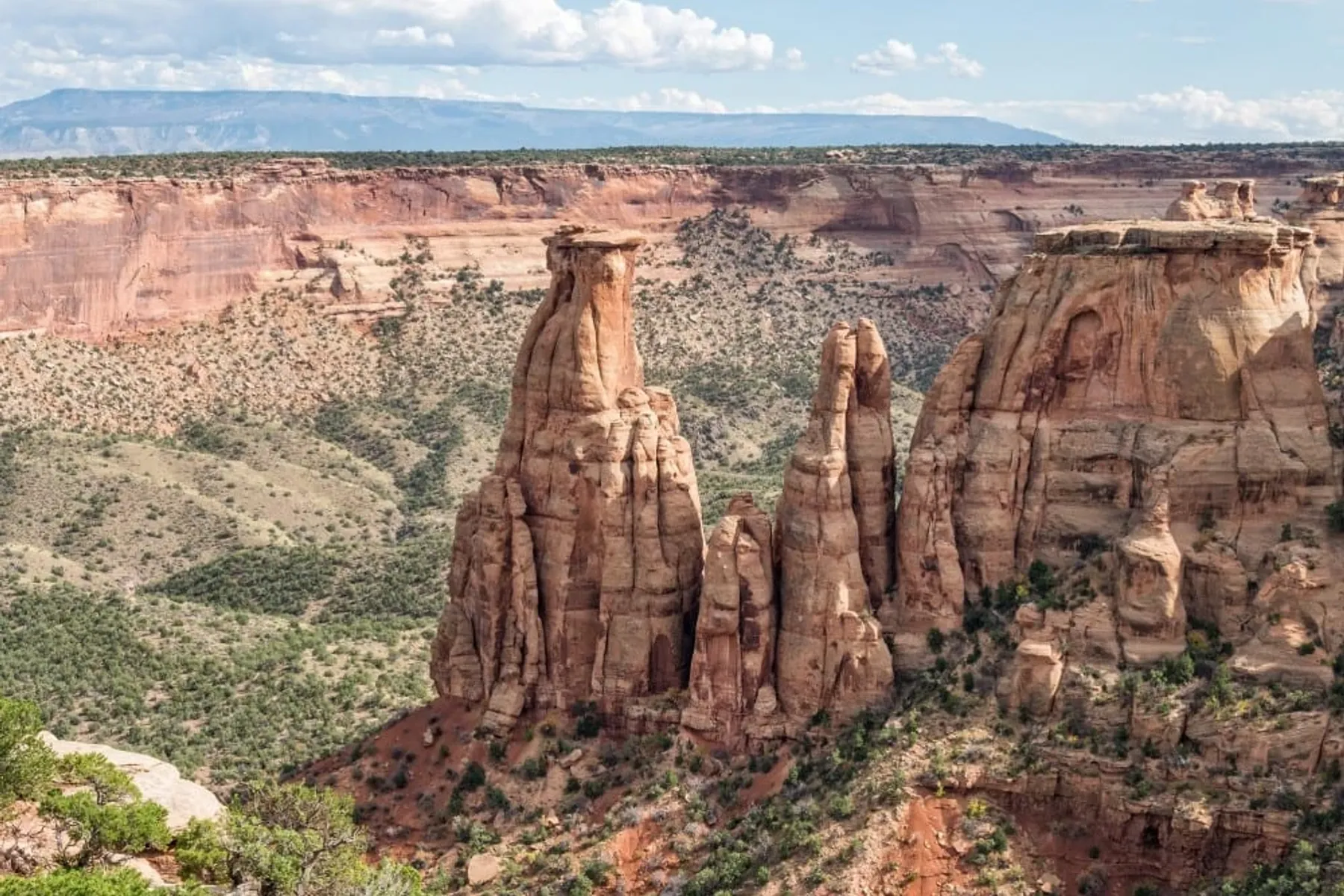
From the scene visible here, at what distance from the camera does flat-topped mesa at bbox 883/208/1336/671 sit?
42.4 meters

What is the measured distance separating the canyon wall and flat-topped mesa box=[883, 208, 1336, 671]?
9287cm

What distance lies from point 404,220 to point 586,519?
3904 inches

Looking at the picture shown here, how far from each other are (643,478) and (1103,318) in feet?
49.7

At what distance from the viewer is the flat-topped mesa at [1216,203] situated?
90562 millimetres

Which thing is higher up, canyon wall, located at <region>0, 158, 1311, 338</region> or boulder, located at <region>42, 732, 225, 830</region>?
canyon wall, located at <region>0, 158, 1311, 338</region>

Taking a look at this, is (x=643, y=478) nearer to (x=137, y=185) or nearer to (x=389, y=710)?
(x=389, y=710)

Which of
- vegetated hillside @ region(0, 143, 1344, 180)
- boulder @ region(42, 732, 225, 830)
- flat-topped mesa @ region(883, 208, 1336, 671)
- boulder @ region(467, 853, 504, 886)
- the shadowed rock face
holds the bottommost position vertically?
boulder @ region(467, 853, 504, 886)

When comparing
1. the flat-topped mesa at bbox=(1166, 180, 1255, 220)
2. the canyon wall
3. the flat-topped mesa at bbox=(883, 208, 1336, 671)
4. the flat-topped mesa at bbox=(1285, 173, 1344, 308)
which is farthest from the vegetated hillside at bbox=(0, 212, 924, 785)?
the flat-topped mesa at bbox=(1285, 173, 1344, 308)

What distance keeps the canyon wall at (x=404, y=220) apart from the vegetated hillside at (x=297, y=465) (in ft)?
8.80

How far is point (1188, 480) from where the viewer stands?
42.6m

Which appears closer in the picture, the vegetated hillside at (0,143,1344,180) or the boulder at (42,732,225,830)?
the boulder at (42,732,225,830)

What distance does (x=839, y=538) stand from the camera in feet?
150

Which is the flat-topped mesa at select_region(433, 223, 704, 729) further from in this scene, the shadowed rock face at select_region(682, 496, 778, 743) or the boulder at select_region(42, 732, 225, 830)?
the boulder at select_region(42, 732, 225, 830)

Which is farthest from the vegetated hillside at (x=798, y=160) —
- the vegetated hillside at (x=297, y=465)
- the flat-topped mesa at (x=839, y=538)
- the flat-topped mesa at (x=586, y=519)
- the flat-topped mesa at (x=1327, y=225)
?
the flat-topped mesa at (x=839, y=538)
